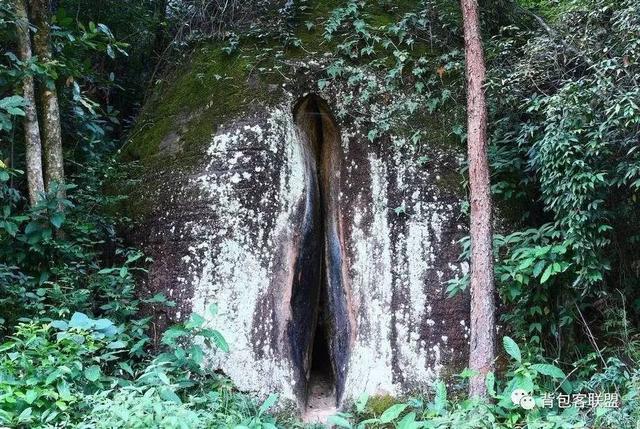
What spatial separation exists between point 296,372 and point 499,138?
349 cm

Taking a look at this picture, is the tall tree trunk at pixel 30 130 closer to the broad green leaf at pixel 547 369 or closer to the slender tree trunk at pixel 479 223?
the slender tree trunk at pixel 479 223

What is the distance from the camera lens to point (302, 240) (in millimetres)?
6766

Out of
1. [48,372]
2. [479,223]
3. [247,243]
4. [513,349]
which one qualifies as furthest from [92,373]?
[479,223]

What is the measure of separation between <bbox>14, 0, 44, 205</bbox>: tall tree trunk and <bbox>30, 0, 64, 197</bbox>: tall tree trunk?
0.61 feet

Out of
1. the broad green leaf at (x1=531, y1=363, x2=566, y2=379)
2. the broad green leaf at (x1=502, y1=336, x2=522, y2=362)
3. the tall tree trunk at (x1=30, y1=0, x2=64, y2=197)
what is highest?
the tall tree trunk at (x1=30, y1=0, x2=64, y2=197)

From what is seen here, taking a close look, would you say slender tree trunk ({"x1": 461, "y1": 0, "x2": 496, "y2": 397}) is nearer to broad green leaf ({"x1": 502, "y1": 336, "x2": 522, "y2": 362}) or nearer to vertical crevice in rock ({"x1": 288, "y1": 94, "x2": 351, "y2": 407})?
broad green leaf ({"x1": 502, "y1": 336, "x2": 522, "y2": 362})

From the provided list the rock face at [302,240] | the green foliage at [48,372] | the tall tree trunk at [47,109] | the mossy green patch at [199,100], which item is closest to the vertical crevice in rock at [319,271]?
the rock face at [302,240]

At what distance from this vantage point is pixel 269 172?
6680 millimetres

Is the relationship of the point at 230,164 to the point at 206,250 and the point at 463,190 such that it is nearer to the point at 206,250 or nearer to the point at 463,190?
the point at 206,250

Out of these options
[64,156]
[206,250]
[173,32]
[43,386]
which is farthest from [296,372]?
[173,32]

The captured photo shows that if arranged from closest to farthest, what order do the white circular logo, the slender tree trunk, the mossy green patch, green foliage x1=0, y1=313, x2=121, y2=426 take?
green foliage x1=0, y1=313, x2=121, y2=426
the white circular logo
the slender tree trunk
the mossy green patch

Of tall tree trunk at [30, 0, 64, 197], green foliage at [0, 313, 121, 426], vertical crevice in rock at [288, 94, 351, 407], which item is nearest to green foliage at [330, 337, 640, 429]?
vertical crevice in rock at [288, 94, 351, 407]

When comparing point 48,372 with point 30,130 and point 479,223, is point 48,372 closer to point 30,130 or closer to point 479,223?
point 30,130

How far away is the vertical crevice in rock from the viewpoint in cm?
668
